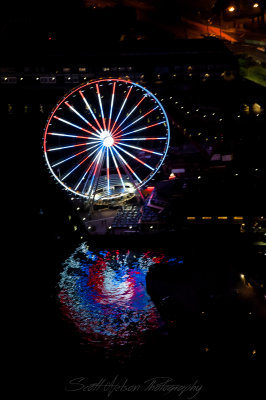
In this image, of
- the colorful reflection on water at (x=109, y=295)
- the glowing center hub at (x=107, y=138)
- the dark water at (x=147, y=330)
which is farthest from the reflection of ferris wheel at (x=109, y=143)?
the dark water at (x=147, y=330)

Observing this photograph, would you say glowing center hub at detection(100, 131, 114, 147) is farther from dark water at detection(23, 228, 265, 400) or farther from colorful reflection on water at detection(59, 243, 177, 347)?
dark water at detection(23, 228, 265, 400)

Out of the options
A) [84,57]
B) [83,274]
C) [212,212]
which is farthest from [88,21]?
[83,274]

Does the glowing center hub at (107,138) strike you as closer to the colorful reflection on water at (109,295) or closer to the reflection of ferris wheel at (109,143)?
the reflection of ferris wheel at (109,143)

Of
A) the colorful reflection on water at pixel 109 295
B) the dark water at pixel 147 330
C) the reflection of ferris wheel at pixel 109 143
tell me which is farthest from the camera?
the reflection of ferris wheel at pixel 109 143

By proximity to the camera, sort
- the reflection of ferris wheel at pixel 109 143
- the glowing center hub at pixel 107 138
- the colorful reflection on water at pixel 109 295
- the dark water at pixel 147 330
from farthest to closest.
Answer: the glowing center hub at pixel 107 138, the reflection of ferris wheel at pixel 109 143, the colorful reflection on water at pixel 109 295, the dark water at pixel 147 330

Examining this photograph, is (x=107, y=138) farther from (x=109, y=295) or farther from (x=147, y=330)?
(x=147, y=330)

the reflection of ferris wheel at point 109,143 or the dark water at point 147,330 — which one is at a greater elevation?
the reflection of ferris wheel at point 109,143

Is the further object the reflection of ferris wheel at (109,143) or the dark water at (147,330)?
the reflection of ferris wheel at (109,143)

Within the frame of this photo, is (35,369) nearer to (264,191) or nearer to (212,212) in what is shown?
(212,212)
